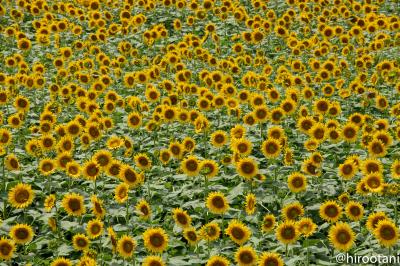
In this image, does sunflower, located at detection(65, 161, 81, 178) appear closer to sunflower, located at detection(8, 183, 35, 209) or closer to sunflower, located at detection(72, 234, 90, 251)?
sunflower, located at detection(8, 183, 35, 209)

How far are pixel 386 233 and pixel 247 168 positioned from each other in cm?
203

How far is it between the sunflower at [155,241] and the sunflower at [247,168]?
1.66m

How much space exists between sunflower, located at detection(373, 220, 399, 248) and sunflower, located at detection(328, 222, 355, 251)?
0.26m

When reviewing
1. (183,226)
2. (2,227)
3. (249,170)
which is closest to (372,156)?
(249,170)

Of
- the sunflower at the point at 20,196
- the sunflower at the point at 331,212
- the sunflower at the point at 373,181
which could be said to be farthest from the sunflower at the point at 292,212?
the sunflower at the point at 20,196

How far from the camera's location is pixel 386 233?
6043 millimetres

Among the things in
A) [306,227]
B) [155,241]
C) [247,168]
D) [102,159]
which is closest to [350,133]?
[247,168]

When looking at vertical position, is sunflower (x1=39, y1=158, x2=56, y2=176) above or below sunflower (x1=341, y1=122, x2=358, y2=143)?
below

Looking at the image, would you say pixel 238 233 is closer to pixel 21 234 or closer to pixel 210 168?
pixel 210 168

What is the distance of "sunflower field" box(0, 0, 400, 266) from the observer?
662cm

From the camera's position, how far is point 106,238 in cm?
695

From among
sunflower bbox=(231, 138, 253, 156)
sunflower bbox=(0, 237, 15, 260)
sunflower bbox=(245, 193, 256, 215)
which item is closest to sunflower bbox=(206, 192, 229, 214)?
sunflower bbox=(245, 193, 256, 215)

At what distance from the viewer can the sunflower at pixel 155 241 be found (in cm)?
618

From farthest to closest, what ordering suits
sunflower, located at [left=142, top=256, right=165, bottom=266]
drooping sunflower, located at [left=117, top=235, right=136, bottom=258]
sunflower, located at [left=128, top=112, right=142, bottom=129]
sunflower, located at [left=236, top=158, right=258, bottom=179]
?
sunflower, located at [left=128, top=112, right=142, bottom=129] < sunflower, located at [left=236, top=158, right=258, bottom=179] < drooping sunflower, located at [left=117, top=235, right=136, bottom=258] < sunflower, located at [left=142, top=256, right=165, bottom=266]
